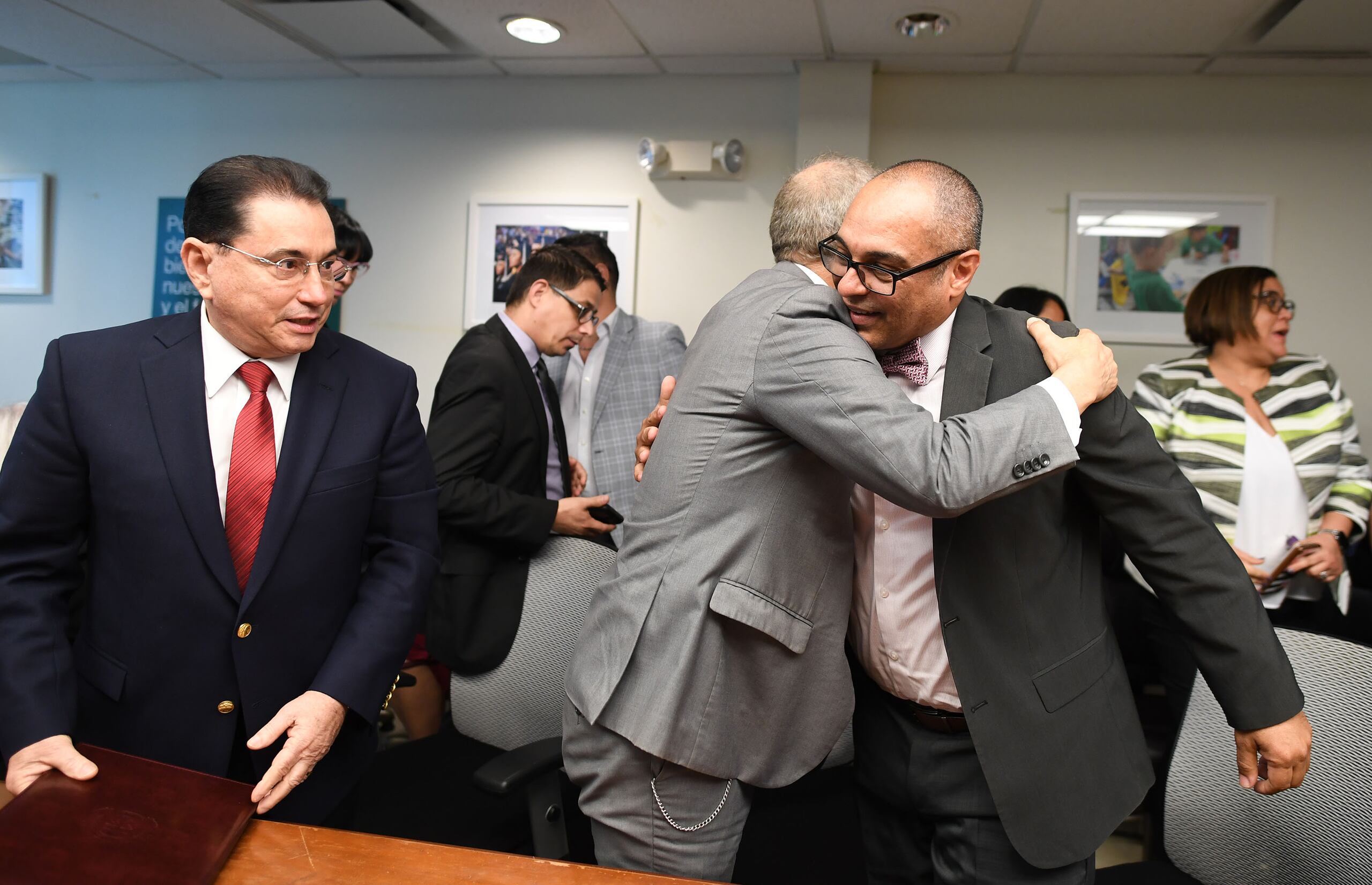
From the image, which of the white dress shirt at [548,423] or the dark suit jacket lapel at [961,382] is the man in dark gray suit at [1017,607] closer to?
the dark suit jacket lapel at [961,382]

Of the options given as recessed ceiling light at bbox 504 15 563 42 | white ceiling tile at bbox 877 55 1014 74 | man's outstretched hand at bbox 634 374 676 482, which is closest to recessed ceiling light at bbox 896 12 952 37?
white ceiling tile at bbox 877 55 1014 74

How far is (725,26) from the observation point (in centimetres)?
370

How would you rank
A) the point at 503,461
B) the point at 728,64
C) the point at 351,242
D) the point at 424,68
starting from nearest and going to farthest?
the point at 503,461
the point at 351,242
the point at 728,64
the point at 424,68

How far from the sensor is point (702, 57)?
409 centimetres

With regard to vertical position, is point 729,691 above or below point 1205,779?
above

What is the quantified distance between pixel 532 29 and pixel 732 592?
3.29m

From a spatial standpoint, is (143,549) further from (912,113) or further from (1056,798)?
(912,113)

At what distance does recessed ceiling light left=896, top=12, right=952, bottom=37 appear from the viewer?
3.52m

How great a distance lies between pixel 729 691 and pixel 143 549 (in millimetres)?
884

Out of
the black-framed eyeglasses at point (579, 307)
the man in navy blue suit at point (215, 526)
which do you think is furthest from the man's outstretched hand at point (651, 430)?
the black-framed eyeglasses at point (579, 307)

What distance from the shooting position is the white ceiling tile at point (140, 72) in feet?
15.1

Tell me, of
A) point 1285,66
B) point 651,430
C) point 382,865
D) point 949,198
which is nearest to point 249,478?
point 382,865

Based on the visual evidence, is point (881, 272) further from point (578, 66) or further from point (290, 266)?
point (578, 66)

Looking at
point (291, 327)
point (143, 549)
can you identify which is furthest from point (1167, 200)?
point (143, 549)
